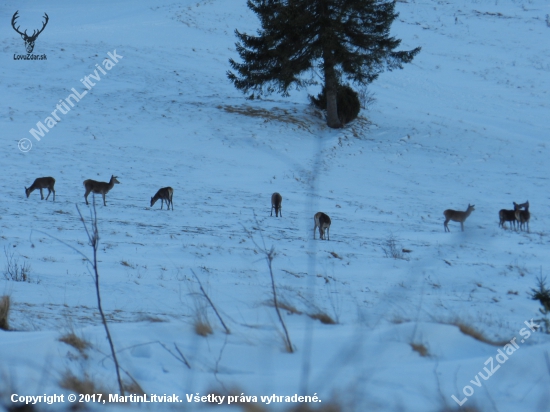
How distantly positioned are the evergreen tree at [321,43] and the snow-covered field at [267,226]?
210cm

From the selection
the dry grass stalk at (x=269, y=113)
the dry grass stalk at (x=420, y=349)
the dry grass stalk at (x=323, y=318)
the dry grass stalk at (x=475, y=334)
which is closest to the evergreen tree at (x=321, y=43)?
the dry grass stalk at (x=269, y=113)

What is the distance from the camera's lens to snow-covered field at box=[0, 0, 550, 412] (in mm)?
4051

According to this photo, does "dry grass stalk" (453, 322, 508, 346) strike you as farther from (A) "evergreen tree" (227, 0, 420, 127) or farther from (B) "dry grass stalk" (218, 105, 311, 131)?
(B) "dry grass stalk" (218, 105, 311, 131)

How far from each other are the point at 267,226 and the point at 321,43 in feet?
47.5

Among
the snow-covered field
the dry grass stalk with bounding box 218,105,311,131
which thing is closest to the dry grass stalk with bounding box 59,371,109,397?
the snow-covered field

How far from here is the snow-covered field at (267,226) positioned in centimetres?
405

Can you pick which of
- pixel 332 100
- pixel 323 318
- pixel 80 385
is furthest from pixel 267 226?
pixel 332 100

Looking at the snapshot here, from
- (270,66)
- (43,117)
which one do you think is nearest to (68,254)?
(43,117)

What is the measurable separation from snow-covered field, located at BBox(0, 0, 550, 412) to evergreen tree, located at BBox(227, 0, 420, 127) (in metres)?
2.10

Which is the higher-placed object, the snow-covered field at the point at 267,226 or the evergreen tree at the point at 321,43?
the evergreen tree at the point at 321,43

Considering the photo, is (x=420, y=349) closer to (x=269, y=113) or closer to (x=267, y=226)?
(x=267, y=226)

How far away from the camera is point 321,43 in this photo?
83.5 ft

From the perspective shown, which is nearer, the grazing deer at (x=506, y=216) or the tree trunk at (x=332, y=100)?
the grazing deer at (x=506, y=216)

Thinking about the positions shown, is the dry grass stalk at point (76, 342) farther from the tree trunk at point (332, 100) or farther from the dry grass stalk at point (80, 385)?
the tree trunk at point (332, 100)
